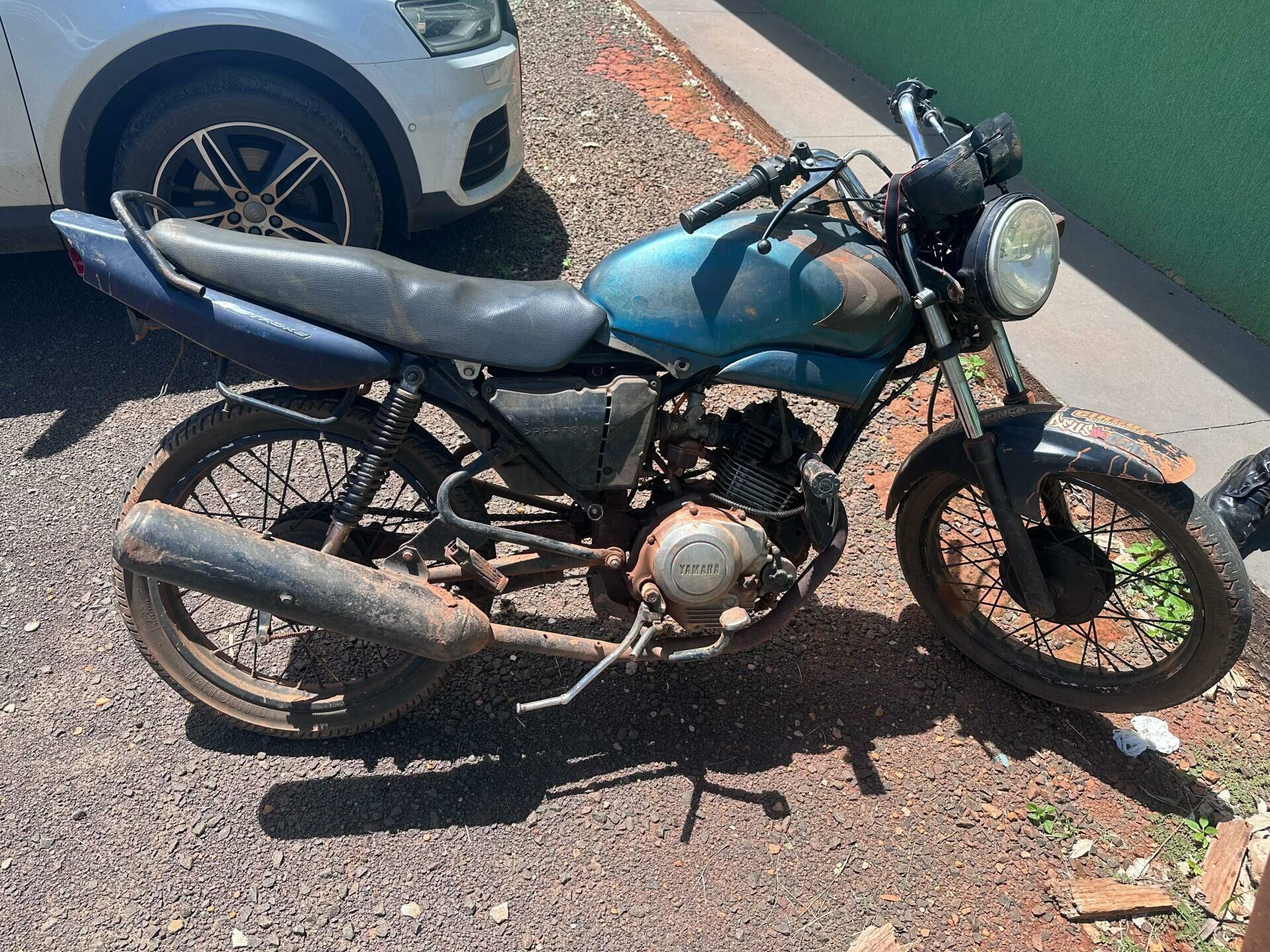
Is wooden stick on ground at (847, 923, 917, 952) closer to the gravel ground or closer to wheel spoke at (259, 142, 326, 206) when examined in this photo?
the gravel ground

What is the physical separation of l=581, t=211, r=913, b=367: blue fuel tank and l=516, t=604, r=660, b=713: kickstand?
0.70 metres

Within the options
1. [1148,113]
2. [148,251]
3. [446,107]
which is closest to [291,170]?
[446,107]

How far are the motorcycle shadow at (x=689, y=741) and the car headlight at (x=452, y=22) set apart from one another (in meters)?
2.62

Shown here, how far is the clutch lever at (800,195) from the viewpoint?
2168mm

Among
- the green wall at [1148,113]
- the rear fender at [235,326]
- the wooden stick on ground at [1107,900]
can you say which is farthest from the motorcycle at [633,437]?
the green wall at [1148,113]

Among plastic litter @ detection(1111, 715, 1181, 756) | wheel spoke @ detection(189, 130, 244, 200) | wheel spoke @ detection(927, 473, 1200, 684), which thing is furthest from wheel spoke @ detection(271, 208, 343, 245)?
plastic litter @ detection(1111, 715, 1181, 756)

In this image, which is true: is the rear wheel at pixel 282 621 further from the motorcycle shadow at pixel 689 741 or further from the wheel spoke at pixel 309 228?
the wheel spoke at pixel 309 228

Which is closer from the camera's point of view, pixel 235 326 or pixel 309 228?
pixel 235 326

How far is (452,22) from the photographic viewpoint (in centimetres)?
412

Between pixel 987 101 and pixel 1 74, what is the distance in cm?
542

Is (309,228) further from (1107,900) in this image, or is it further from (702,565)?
(1107,900)

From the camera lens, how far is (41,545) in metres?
3.26

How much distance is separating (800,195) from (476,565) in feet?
4.00

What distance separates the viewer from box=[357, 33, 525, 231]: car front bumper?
3.96m
